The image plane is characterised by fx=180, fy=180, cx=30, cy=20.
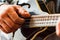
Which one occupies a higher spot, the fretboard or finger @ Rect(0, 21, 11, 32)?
the fretboard

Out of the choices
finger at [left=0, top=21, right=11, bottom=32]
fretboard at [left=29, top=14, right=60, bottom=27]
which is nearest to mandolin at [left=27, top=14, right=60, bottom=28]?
fretboard at [left=29, top=14, right=60, bottom=27]

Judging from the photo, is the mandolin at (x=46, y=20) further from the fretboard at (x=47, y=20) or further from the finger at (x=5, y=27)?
the finger at (x=5, y=27)

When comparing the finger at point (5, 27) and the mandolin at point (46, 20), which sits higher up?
the mandolin at point (46, 20)

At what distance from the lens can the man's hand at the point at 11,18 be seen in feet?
1.98

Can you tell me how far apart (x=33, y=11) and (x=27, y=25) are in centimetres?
12

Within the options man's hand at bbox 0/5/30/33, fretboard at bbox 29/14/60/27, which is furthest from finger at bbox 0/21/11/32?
fretboard at bbox 29/14/60/27

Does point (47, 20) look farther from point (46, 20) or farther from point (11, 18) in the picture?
point (11, 18)

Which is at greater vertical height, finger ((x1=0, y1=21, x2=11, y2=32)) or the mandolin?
the mandolin

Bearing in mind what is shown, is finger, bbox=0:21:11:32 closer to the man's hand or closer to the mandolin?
the man's hand

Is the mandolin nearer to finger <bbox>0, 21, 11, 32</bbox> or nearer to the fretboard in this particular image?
the fretboard

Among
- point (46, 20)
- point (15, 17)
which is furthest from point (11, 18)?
point (46, 20)

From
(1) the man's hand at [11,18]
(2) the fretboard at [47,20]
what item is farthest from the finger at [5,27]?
(2) the fretboard at [47,20]

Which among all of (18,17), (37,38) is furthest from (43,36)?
(18,17)

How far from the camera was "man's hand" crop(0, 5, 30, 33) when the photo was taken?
0.60 metres
